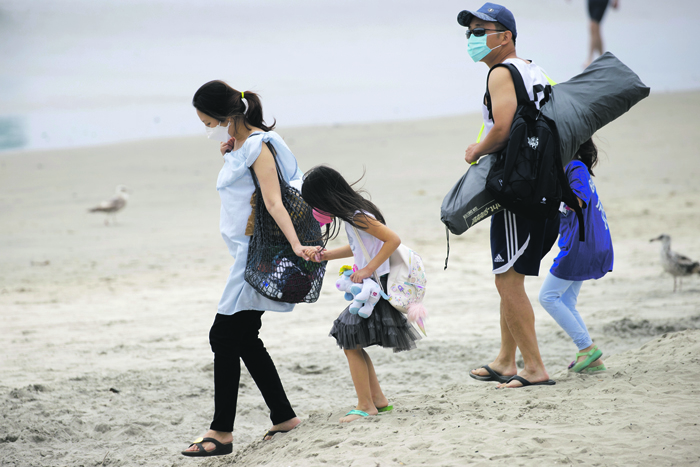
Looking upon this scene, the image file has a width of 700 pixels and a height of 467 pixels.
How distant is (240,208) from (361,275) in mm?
730

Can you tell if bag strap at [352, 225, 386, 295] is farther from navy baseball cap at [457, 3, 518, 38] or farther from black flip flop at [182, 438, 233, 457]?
navy baseball cap at [457, 3, 518, 38]

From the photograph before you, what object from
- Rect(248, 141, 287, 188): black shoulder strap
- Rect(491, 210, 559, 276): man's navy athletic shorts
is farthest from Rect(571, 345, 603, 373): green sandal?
Rect(248, 141, 287, 188): black shoulder strap

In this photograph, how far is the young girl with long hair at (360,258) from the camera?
333 cm

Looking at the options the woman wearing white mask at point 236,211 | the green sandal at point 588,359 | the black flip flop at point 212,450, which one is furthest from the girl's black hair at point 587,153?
the black flip flop at point 212,450

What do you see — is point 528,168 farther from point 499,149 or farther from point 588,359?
point 588,359

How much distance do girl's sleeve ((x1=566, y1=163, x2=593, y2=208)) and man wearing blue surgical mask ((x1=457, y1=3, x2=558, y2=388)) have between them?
0.27 meters

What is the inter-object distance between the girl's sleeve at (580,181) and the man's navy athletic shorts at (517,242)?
13.8 inches

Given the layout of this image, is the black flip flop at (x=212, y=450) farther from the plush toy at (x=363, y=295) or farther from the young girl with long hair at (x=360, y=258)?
the plush toy at (x=363, y=295)

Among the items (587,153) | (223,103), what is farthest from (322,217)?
(587,153)

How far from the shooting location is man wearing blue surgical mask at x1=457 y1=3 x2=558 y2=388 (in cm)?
348

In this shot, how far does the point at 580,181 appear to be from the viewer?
391 cm

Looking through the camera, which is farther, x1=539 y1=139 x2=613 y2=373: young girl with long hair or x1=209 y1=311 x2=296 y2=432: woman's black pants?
x1=539 y1=139 x2=613 y2=373: young girl with long hair

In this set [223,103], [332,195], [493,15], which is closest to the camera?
[332,195]

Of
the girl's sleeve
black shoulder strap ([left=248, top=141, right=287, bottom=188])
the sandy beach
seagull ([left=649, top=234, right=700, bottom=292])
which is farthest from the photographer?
seagull ([left=649, top=234, right=700, bottom=292])
